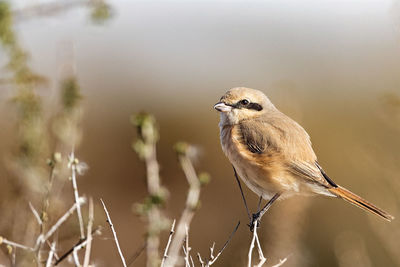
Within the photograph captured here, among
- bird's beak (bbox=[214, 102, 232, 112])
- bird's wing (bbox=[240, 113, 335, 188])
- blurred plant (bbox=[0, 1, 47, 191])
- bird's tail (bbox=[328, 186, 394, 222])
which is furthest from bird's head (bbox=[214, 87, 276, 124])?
blurred plant (bbox=[0, 1, 47, 191])

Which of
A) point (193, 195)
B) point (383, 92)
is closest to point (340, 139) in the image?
point (383, 92)

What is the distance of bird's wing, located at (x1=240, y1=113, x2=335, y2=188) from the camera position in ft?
12.1

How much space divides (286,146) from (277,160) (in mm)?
99

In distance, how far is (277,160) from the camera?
12.2ft

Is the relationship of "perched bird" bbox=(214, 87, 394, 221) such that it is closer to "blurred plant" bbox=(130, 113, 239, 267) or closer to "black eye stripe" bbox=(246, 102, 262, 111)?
"black eye stripe" bbox=(246, 102, 262, 111)

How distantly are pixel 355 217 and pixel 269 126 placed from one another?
5451 millimetres

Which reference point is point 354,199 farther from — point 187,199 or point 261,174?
point 187,199

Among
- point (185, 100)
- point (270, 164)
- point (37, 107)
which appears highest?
point (37, 107)

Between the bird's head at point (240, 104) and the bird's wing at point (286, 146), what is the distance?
0.14 meters

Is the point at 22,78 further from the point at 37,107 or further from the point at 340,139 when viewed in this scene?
the point at 340,139

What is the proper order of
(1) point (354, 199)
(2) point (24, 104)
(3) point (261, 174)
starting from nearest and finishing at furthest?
(2) point (24, 104) → (3) point (261, 174) → (1) point (354, 199)

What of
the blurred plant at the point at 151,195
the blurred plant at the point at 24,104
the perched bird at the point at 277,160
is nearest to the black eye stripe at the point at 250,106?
the perched bird at the point at 277,160

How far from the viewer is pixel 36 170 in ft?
10.9

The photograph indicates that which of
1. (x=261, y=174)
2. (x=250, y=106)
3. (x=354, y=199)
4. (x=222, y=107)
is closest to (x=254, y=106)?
(x=250, y=106)
